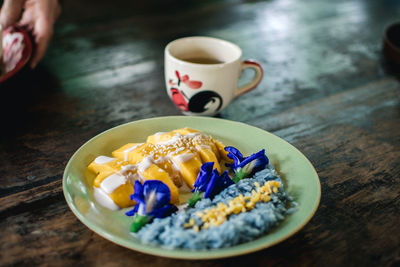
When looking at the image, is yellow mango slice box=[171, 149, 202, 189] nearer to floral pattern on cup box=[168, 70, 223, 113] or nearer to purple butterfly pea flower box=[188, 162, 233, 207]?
purple butterfly pea flower box=[188, 162, 233, 207]

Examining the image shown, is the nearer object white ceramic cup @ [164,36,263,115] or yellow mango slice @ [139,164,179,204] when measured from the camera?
yellow mango slice @ [139,164,179,204]

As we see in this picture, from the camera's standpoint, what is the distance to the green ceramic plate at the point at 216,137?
454mm

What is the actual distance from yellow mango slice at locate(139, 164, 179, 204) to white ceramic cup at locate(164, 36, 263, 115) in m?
0.25

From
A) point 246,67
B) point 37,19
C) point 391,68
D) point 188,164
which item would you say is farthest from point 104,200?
point 391,68

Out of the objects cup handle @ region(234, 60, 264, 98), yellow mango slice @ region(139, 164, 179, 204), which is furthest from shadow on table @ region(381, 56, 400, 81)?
yellow mango slice @ region(139, 164, 179, 204)

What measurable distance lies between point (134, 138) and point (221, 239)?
315 mm

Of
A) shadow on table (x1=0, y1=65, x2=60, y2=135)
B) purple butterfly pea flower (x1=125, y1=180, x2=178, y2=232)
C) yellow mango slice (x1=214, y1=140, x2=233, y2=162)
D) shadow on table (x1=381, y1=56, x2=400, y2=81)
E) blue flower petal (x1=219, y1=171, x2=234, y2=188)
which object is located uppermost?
purple butterfly pea flower (x1=125, y1=180, x2=178, y2=232)

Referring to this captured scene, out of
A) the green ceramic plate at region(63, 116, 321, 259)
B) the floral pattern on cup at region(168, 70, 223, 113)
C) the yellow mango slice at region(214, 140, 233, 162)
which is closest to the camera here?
the green ceramic plate at region(63, 116, 321, 259)

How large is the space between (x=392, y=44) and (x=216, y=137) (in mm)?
749

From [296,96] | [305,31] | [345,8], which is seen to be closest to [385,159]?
[296,96]

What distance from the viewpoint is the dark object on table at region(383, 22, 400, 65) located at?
3.58 ft

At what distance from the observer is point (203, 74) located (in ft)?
2.46

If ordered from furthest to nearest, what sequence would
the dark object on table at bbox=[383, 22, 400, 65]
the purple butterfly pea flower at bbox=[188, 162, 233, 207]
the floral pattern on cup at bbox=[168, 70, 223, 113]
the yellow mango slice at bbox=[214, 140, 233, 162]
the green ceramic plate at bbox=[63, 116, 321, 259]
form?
the dark object on table at bbox=[383, 22, 400, 65]
the floral pattern on cup at bbox=[168, 70, 223, 113]
the yellow mango slice at bbox=[214, 140, 233, 162]
the purple butterfly pea flower at bbox=[188, 162, 233, 207]
the green ceramic plate at bbox=[63, 116, 321, 259]

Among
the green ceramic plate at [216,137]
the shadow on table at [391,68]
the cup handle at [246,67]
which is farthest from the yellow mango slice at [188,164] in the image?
the shadow on table at [391,68]
